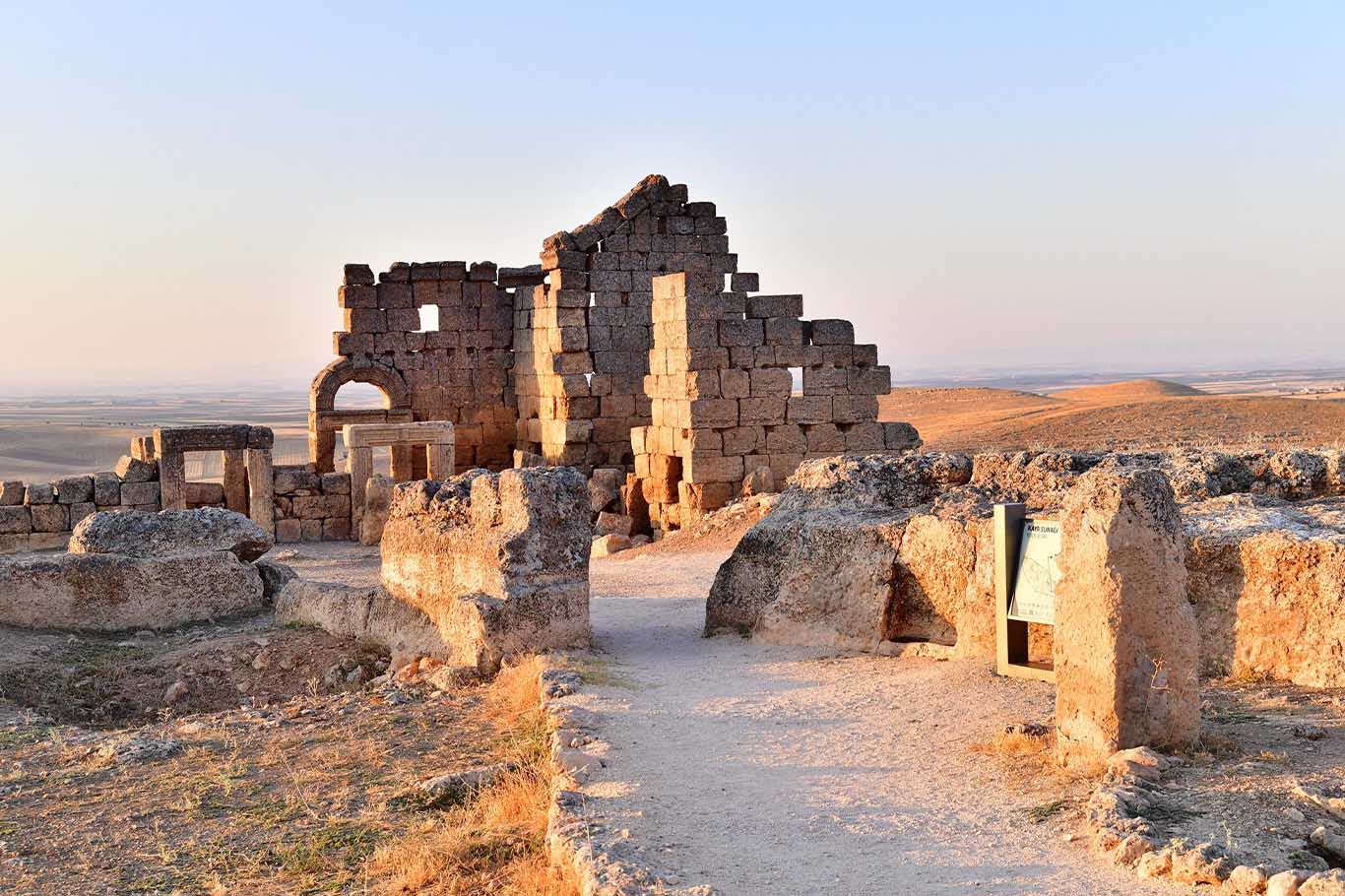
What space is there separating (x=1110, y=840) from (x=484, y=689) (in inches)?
179

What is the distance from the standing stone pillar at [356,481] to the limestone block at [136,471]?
8.34ft

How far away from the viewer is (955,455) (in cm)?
990

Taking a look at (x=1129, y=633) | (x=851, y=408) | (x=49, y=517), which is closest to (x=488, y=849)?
(x=1129, y=633)

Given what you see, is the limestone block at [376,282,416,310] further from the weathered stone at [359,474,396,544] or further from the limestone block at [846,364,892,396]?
the limestone block at [846,364,892,396]

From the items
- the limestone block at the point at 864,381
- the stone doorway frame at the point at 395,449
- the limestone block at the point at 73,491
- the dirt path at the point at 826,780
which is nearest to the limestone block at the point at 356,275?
the stone doorway frame at the point at 395,449

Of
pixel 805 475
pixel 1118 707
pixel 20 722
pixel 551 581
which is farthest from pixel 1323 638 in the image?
pixel 20 722

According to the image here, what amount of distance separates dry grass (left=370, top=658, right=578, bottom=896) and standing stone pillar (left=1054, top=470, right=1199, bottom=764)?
2.27 metres

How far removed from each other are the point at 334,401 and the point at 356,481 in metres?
3.43

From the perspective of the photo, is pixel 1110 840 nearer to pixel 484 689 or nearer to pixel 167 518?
pixel 484 689

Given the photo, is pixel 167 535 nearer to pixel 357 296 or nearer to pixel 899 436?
pixel 899 436

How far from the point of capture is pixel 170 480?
19.2 m

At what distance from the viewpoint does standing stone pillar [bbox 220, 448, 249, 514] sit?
64.7 ft

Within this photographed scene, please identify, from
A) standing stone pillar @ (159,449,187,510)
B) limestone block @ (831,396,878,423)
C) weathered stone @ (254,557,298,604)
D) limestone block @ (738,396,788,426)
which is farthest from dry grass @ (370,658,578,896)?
standing stone pillar @ (159,449,187,510)

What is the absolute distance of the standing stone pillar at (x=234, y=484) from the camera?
19734 mm
